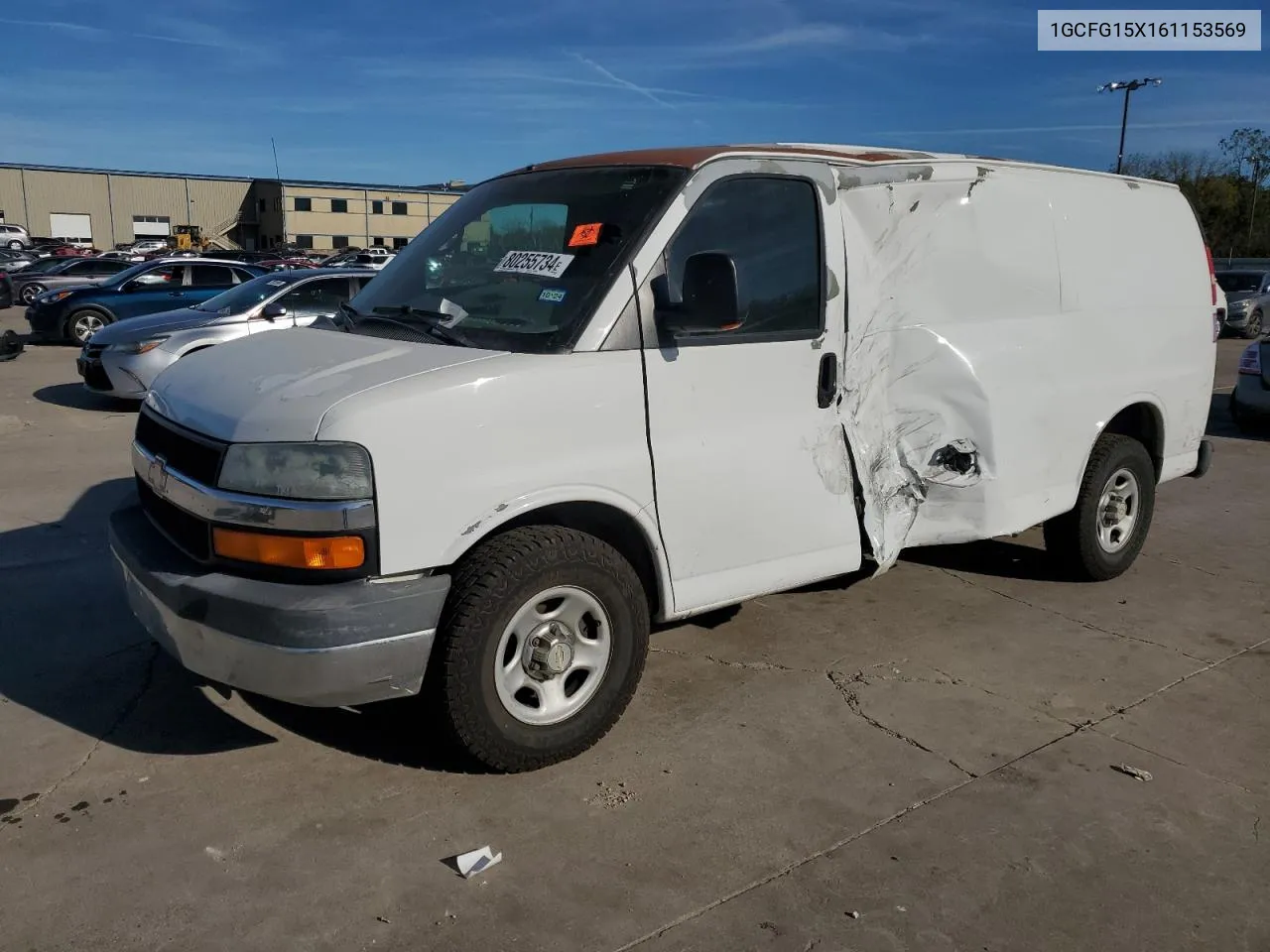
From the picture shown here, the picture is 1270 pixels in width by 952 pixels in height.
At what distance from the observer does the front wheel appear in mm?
17438

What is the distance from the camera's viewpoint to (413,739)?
149 inches

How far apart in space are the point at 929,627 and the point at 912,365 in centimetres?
141

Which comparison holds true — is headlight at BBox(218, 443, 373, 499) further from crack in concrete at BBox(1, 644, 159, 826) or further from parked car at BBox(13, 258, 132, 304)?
parked car at BBox(13, 258, 132, 304)

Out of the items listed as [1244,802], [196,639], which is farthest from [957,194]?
[196,639]

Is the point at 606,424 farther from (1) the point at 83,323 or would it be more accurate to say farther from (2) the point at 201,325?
(1) the point at 83,323

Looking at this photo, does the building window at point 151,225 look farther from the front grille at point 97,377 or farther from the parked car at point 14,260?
the front grille at point 97,377

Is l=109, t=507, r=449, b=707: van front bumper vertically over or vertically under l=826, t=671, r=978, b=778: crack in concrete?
over

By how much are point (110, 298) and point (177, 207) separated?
73791mm

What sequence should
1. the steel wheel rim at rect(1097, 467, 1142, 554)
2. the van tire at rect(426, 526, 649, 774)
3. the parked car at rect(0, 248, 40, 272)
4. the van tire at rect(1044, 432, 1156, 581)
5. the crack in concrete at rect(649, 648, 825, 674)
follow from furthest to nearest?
the parked car at rect(0, 248, 40, 272), the steel wheel rim at rect(1097, 467, 1142, 554), the van tire at rect(1044, 432, 1156, 581), the crack in concrete at rect(649, 648, 825, 674), the van tire at rect(426, 526, 649, 774)

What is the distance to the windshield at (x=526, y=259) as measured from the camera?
3.57 metres

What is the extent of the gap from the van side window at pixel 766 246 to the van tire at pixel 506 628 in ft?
3.30

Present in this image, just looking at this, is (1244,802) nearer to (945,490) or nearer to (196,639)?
(945,490)

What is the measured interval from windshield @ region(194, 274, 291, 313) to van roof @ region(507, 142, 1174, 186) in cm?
792

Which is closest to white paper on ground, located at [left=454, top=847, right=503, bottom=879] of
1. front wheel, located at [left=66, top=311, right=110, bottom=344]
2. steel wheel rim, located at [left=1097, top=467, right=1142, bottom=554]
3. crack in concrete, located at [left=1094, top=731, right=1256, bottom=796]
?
crack in concrete, located at [left=1094, top=731, right=1256, bottom=796]
